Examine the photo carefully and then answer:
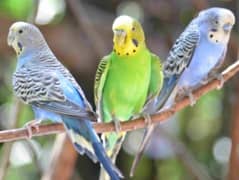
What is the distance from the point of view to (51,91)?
114 cm

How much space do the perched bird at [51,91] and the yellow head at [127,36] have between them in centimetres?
10

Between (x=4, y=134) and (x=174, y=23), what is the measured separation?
1249mm

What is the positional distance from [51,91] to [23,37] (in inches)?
3.9

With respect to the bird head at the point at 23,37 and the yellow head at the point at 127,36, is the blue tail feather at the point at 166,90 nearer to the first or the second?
the yellow head at the point at 127,36

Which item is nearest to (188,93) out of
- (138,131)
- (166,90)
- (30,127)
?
(166,90)

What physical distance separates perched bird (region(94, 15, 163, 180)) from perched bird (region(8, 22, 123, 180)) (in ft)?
0.16

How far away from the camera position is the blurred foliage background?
6.59ft

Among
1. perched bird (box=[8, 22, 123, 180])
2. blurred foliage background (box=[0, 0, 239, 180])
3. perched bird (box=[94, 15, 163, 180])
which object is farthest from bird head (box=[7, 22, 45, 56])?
blurred foliage background (box=[0, 0, 239, 180])

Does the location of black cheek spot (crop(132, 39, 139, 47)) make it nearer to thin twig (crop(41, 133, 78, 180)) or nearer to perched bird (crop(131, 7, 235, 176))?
perched bird (crop(131, 7, 235, 176))

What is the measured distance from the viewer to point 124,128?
106 centimetres

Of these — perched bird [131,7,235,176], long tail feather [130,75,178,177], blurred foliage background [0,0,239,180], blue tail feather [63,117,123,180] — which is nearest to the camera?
blue tail feather [63,117,123,180]

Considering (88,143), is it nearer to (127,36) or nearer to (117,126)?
(117,126)

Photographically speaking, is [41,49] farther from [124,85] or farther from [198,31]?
[198,31]

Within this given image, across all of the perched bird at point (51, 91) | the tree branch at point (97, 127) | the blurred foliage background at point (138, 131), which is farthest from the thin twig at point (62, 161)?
the tree branch at point (97, 127)
